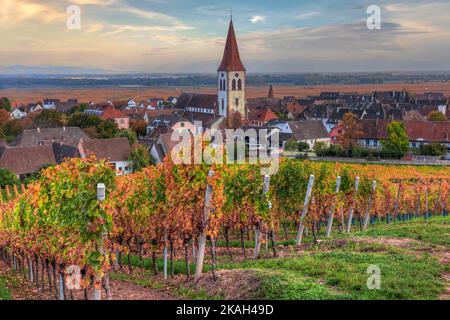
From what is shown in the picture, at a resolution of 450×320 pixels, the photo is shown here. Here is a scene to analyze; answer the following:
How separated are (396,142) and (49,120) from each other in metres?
54.7

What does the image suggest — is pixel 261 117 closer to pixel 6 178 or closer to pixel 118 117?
pixel 118 117

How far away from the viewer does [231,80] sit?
4210 inches

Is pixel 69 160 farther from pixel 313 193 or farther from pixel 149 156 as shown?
pixel 149 156

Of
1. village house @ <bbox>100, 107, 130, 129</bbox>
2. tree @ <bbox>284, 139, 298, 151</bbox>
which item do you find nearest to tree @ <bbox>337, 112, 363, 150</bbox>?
tree @ <bbox>284, 139, 298, 151</bbox>

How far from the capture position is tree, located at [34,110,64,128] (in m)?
84.3

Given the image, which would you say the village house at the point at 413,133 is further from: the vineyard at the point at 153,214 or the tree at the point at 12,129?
the tree at the point at 12,129

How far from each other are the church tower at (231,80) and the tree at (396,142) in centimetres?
4425

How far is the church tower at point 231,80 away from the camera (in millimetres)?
107000

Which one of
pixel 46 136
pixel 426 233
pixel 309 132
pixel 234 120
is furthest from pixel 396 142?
pixel 426 233

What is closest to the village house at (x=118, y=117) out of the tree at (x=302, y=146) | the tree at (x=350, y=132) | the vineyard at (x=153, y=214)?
the tree at (x=302, y=146)

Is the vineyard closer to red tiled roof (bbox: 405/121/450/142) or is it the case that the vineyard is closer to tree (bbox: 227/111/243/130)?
red tiled roof (bbox: 405/121/450/142)

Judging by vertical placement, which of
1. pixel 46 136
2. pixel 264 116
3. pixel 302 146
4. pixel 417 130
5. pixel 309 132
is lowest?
pixel 302 146
